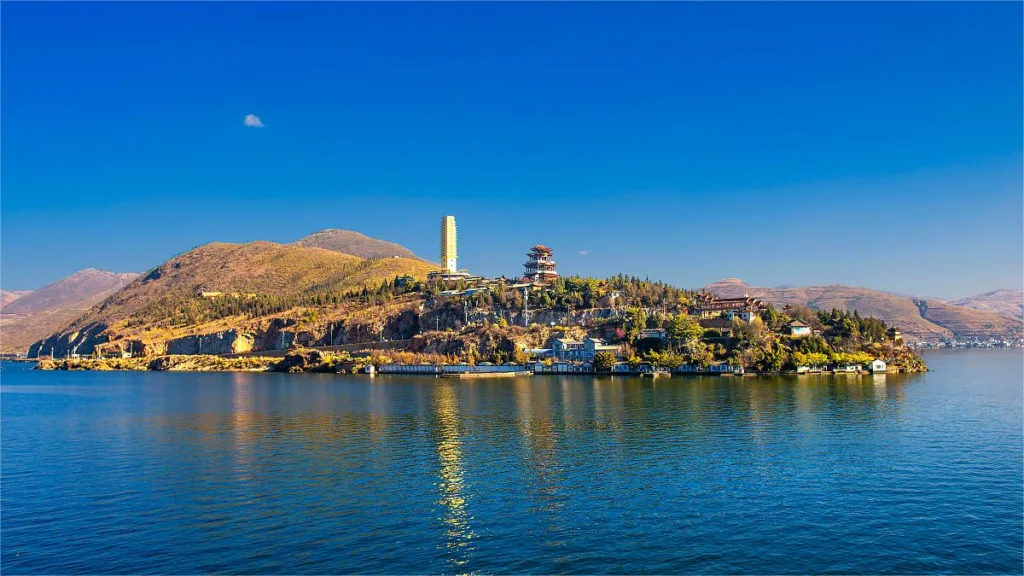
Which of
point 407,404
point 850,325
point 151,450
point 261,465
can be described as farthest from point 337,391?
point 850,325

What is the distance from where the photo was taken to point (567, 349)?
148 meters

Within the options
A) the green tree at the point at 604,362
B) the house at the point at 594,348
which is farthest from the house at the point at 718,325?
the green tree at the point at 604,362

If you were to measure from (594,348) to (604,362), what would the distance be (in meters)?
8.35

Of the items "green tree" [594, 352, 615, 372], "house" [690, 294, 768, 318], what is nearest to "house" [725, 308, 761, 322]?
"house" [690, 294, 768, 318]

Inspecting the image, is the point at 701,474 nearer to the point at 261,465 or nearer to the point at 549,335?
the point at 261,465

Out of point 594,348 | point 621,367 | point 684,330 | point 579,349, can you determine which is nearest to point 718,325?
point 684,330

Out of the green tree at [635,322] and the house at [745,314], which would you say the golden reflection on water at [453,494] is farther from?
the house at [745,314]

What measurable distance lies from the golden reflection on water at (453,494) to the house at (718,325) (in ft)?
290

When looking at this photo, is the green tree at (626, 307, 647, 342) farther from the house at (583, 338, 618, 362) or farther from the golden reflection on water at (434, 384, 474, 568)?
the golden reflection on water at (434, 384, 474, 568)

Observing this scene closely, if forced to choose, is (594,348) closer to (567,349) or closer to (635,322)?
(567,349)

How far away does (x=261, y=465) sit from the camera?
42812 mm

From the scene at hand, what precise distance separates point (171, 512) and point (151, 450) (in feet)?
61.9

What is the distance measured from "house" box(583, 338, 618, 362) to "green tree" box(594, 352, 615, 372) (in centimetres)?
464

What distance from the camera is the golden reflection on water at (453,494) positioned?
27906 millimetres
